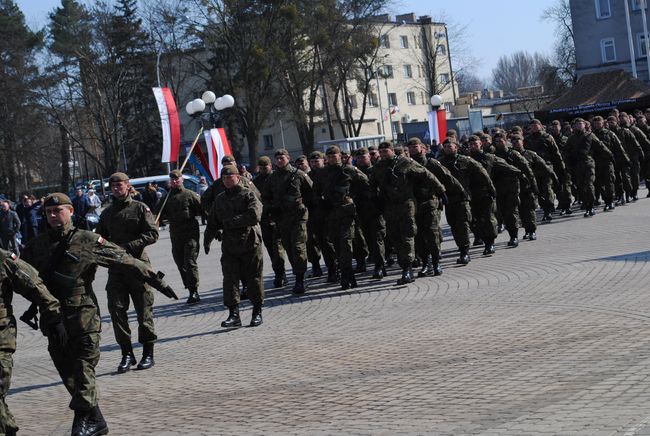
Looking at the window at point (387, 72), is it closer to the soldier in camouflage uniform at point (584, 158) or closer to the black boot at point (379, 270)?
the soldier in camouflage uniform at point (584, 158)

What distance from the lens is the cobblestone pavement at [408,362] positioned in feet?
23.9

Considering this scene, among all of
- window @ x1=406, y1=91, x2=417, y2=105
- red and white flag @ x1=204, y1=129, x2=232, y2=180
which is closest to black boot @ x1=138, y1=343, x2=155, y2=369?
red and white flag @ x1=204, y1=129, x2=232, y2=180

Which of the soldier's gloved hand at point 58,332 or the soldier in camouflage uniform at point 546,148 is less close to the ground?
the soldier in camouflage uniform at point 546,148

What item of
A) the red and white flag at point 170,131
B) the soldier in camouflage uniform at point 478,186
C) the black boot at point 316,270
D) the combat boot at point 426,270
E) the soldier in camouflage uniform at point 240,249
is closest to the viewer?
the soldier in camouflage uniform at point 240,249

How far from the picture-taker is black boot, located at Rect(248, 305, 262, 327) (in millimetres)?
12797

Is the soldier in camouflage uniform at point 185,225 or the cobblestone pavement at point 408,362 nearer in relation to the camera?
the cobblestone pavement at point 408,362

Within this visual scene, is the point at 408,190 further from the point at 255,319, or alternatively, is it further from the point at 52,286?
the point at 52,286

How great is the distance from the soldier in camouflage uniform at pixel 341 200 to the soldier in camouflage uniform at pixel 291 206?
0.94ft

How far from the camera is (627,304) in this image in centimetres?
1095

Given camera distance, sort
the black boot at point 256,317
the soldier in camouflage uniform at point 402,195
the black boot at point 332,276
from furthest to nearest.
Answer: the black boot at point 332,276 → the soldier in camouflage uniform at point 402,195 → the black boot at point 256,317

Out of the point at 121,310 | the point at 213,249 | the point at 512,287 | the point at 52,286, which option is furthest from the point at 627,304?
the point at 213,249

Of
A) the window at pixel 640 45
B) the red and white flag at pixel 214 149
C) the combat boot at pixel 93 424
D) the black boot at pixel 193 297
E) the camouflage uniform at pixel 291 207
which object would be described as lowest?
the combat boot at pixel 93 424

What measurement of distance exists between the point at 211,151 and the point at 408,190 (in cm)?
1210

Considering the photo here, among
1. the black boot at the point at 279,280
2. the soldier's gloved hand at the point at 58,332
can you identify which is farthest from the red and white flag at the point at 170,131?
the soldier's gloved hand at the point at 58,332
